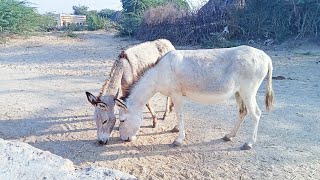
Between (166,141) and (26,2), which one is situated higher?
(26,2)

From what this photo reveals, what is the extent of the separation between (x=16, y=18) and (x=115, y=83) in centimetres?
1655

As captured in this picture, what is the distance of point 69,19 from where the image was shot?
3412 cm

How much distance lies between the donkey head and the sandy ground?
0.96 feet

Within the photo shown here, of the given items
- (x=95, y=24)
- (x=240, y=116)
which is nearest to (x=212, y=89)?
(x=240, y=116)

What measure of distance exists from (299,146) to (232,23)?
1155 centimetres

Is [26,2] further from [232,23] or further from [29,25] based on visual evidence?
[232,23]

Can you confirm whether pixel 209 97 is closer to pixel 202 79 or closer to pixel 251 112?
pixel 202 79

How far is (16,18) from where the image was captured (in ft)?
62.6

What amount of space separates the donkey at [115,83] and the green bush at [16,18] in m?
15.3

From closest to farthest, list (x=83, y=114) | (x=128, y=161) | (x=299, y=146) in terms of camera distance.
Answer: (x=128, y=161) < (x=299, y=146) < (x=83, y=114)

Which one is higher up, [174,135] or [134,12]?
[134,12]

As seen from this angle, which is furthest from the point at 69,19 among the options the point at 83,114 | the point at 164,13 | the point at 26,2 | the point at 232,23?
the point at 83,114

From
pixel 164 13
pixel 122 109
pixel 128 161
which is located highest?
pixel 164 13

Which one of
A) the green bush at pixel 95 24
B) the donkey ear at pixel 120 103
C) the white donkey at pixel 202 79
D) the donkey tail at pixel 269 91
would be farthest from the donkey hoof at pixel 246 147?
the green bush at pixel 95 24
